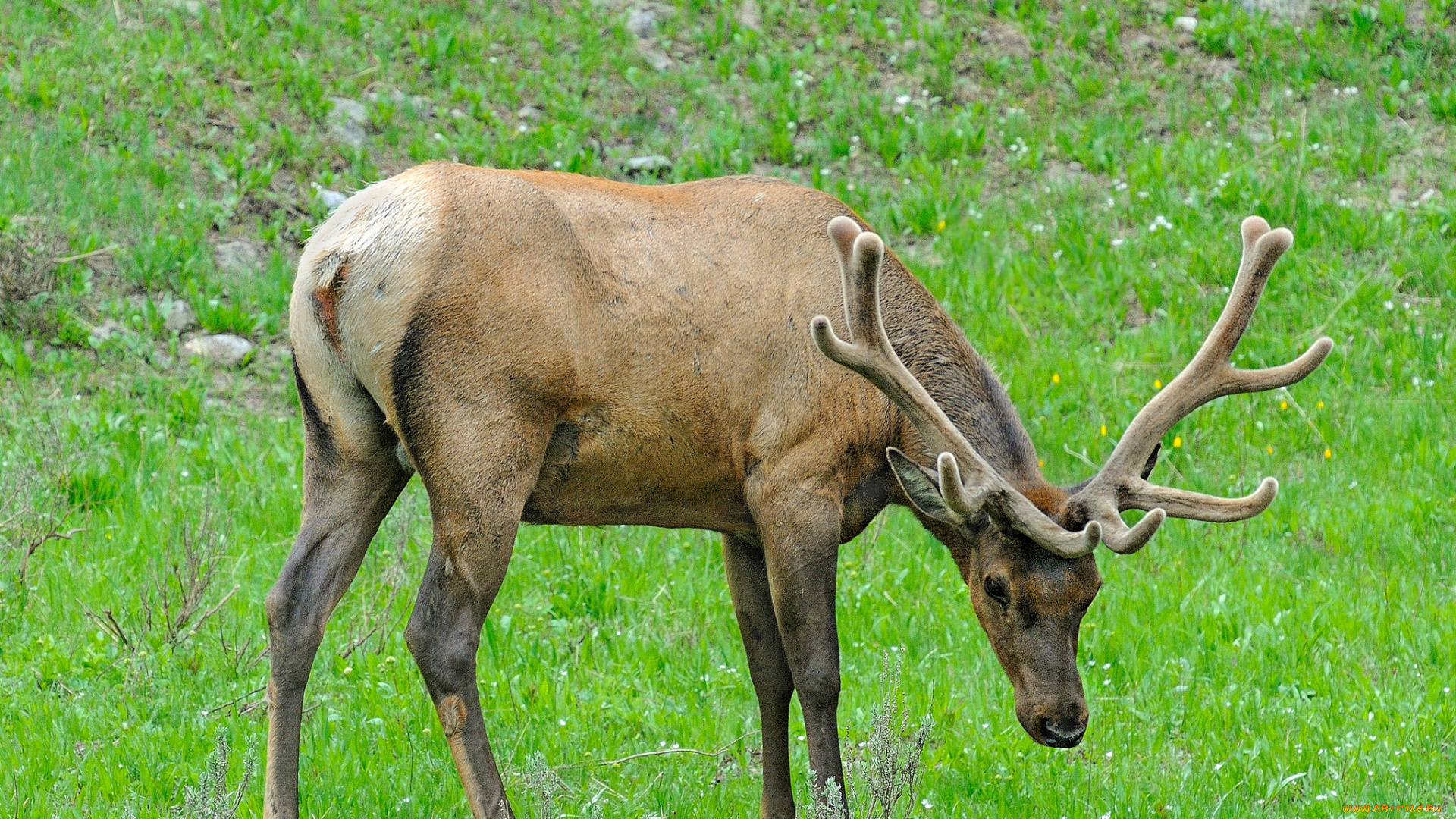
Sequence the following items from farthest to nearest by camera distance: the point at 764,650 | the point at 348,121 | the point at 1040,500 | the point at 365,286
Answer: the point at 348,121, the point at 764,650, the point at 1040,500, the point at 365,286

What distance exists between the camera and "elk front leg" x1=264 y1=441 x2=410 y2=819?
16.1 feet

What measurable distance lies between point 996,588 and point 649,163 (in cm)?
575

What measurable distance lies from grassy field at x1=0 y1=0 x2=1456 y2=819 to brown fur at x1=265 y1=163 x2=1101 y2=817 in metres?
0.61

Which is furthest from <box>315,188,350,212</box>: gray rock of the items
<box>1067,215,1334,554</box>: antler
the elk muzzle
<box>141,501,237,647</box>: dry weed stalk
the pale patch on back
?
the elk muzzle

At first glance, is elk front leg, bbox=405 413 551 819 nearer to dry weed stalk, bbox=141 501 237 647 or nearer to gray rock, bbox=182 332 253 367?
dry weed stalk, bbox=141 501 237 647

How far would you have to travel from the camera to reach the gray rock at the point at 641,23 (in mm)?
11523

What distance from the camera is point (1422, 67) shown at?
11.3m

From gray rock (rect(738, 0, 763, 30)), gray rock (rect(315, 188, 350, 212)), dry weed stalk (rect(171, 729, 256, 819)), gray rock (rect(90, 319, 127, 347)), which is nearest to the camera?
dry weed stalk (rect(171, 729, 256, 819))

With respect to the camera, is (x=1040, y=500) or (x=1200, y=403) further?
(x=1200, y=403)

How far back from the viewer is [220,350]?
8.63 m

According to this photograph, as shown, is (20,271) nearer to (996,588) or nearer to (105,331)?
(105,331)

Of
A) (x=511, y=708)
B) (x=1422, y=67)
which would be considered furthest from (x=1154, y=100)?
(x=511, y=708)

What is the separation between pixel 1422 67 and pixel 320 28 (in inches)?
309

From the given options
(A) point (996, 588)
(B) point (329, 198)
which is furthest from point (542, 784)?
(B) point (329, 198)
